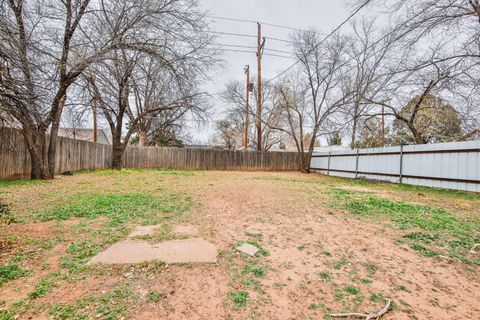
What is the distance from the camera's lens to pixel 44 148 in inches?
286

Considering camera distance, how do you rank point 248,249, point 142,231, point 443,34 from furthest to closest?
point 443,34 → point 142,231 → point 248,249

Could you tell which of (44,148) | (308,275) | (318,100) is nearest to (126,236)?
(308,275)

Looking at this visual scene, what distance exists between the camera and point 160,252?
2178mm

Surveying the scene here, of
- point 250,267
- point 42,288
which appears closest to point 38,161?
point 42,288

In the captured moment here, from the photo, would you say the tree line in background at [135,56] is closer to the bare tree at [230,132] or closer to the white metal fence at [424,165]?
the white metal fence at [424,165]

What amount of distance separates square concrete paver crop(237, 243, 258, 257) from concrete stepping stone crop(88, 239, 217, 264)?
0.26 m

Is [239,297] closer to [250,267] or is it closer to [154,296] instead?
[250,267]

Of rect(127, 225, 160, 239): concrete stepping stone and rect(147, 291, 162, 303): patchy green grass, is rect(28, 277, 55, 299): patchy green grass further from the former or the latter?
rect(127, 225, 160, 239): concrete stepping stone

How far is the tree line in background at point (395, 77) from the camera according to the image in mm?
5324

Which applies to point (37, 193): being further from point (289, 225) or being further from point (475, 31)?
point (475, 31)

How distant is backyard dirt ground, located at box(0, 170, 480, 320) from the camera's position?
1.51 m

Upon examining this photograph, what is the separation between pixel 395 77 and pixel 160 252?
8.60 metres

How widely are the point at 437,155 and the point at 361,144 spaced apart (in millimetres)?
15220

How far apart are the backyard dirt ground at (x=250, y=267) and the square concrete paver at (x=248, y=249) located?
0.08 meters
